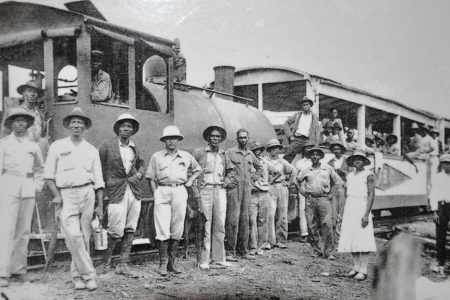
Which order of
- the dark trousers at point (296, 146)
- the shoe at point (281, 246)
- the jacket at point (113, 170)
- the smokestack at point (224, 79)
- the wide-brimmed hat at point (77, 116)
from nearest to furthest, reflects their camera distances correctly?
1. the wide-brimmed hat at point (77, 116)
2. the jacket at point (113, 170)
3. the shoe at point (281, 246)
4. the dark trousers at point (296, 146)
5. the smokestack at point (224, 79)

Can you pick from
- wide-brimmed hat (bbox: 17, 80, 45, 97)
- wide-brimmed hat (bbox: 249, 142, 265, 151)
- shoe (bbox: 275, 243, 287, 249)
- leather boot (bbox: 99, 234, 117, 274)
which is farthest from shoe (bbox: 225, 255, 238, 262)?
wide-brimmed hat (bbox: 17, 80, 45, 97)

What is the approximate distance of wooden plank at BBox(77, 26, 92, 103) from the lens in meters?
5.16

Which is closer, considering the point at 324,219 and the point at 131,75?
the point at 131,75

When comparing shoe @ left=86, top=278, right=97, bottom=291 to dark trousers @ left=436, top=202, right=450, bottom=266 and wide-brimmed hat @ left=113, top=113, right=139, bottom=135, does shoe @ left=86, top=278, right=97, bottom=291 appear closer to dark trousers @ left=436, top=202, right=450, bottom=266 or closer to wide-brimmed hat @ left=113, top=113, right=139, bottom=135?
wide-brimmed hat @ left=113, top=113, right=139, bottom=135

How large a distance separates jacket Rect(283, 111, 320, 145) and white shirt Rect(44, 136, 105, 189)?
4778 millimetres

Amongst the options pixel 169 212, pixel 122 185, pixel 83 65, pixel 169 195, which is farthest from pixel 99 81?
pixel 169 212

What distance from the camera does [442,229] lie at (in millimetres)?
6387

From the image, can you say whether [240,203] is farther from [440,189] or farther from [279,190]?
[440,189]

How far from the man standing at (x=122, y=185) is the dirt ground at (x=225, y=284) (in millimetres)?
348

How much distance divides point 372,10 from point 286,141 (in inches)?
143

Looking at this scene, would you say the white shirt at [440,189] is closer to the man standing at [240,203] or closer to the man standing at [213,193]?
the man standing at [240,203]

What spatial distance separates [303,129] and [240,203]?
2.44m

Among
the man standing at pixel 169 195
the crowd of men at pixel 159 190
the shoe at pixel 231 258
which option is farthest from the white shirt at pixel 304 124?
the man standing at pixel 169 195

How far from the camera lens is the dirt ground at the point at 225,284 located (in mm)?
4457
